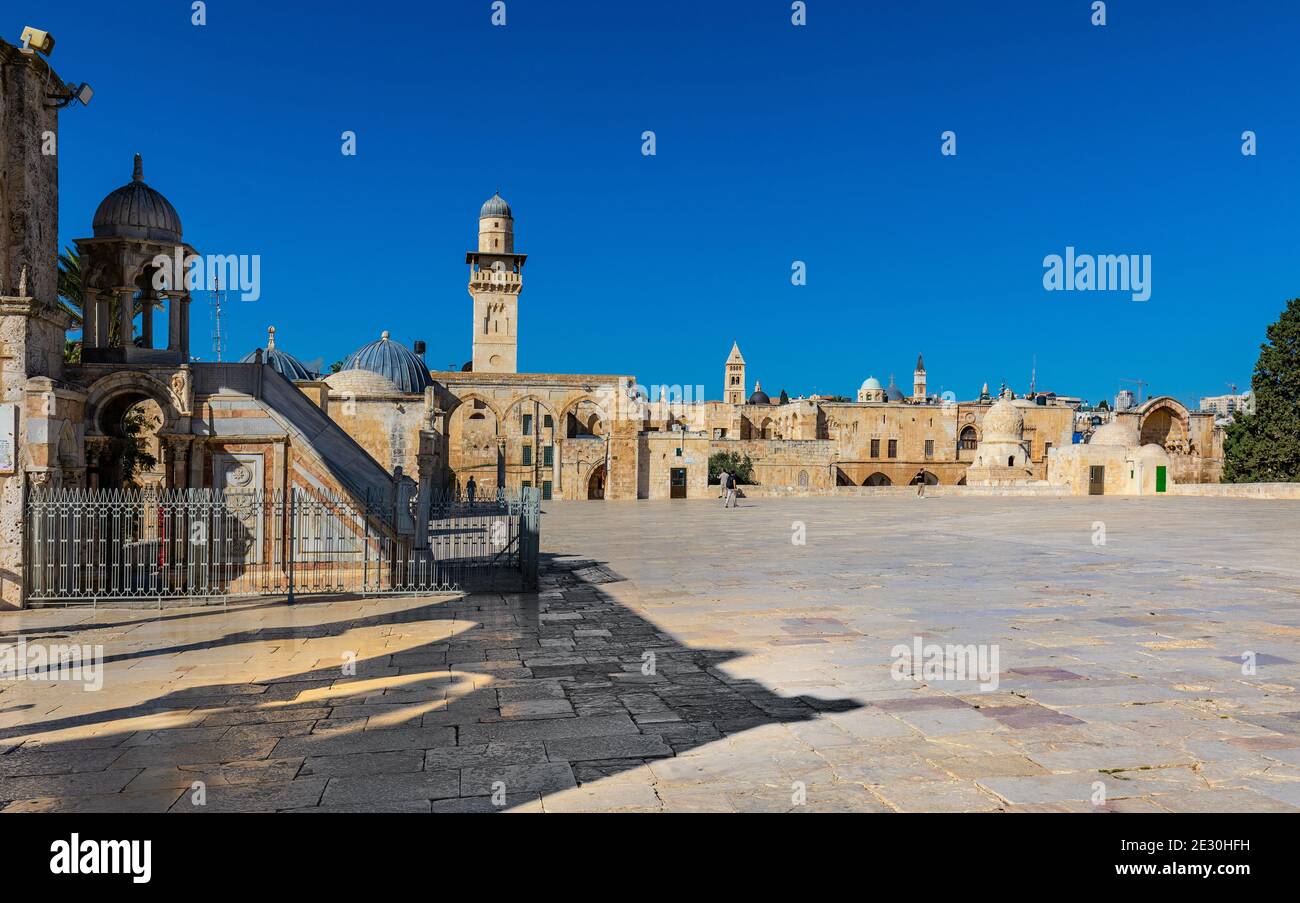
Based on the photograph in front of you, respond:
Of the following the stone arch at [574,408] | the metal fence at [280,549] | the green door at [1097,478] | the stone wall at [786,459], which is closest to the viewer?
the metal fence at [280,549]

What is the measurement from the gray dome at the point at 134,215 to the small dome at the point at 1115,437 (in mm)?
40509

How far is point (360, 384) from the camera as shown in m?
31.5

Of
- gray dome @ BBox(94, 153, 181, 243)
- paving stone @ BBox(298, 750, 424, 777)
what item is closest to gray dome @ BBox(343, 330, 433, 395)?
gray dome @ BBox(94, 153, 181, 243)

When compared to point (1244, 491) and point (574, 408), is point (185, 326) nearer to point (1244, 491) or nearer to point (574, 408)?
point (574, 408)

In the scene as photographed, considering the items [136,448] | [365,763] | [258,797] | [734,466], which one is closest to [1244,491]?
[734,466]

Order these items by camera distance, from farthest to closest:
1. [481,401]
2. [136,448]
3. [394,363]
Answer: [481,401] → [394,363] → [136,448]

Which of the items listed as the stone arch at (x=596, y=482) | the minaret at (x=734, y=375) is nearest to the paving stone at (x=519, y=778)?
Answer: the stone arch at (x=596, y=482)

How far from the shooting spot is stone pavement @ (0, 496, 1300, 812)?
4.38 meters

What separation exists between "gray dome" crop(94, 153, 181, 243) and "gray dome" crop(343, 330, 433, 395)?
25.2m

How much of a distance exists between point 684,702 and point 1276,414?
46610 mm

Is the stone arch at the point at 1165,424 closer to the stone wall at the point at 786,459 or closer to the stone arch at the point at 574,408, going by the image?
the stone wall at the point at 786,459

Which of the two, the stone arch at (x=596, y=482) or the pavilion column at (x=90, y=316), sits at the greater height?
the pavilion column at (x=90, y=316)

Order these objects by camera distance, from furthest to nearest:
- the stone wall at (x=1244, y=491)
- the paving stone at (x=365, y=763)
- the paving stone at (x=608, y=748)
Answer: the stone wall at (x=1244, y=491) → the paving stone at (x=608, y=748) → the paving stone at (x=365, y=763)

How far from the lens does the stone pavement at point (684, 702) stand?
4.38m
